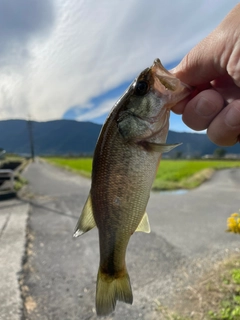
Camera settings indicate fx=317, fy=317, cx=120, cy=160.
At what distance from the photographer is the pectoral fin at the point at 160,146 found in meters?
1.53

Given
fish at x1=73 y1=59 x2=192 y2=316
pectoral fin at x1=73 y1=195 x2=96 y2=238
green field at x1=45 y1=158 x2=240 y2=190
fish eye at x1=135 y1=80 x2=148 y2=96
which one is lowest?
green field at x1=45 y1=158 x2=240 y2=190

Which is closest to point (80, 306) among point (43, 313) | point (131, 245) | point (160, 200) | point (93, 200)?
point (43, 313)

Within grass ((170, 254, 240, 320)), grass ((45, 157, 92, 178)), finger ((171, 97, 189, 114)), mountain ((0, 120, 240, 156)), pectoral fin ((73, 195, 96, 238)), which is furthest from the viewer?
grass ((45, 157, 92, 178))

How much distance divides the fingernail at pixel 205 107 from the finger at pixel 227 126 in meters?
0.05

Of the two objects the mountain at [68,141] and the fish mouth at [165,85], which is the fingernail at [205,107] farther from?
the mountain at [68,141]

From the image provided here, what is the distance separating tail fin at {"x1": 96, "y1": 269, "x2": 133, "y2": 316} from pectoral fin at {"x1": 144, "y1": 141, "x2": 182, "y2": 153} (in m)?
0.71

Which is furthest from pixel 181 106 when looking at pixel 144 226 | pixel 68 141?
pixel 68 141

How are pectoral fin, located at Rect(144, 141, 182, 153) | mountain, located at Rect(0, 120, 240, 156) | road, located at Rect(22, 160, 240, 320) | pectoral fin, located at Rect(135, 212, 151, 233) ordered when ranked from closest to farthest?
pectoral fin, located at Rect(144, 141, 182, 153) → pectoral fin, located at Rect(135, 212, 151, 233) → road, located at Rect(22, 160, 240, 320) → mountain, located at Rect(0, 120, 240, 156)

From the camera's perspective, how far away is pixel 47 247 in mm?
5516

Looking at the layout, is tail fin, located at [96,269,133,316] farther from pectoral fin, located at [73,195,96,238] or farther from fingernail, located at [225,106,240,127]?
fingernail, located at [225,106,240,127]

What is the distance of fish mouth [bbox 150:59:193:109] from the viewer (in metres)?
1.56

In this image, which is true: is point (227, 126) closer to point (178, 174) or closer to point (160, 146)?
point (160, 146)

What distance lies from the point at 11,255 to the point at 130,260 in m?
1.85

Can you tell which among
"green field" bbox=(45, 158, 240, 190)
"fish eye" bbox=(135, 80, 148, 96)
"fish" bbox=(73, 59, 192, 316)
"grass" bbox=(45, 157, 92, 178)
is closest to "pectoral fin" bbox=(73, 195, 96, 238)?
"fish" bbox=(73, 59, 192, 316)
